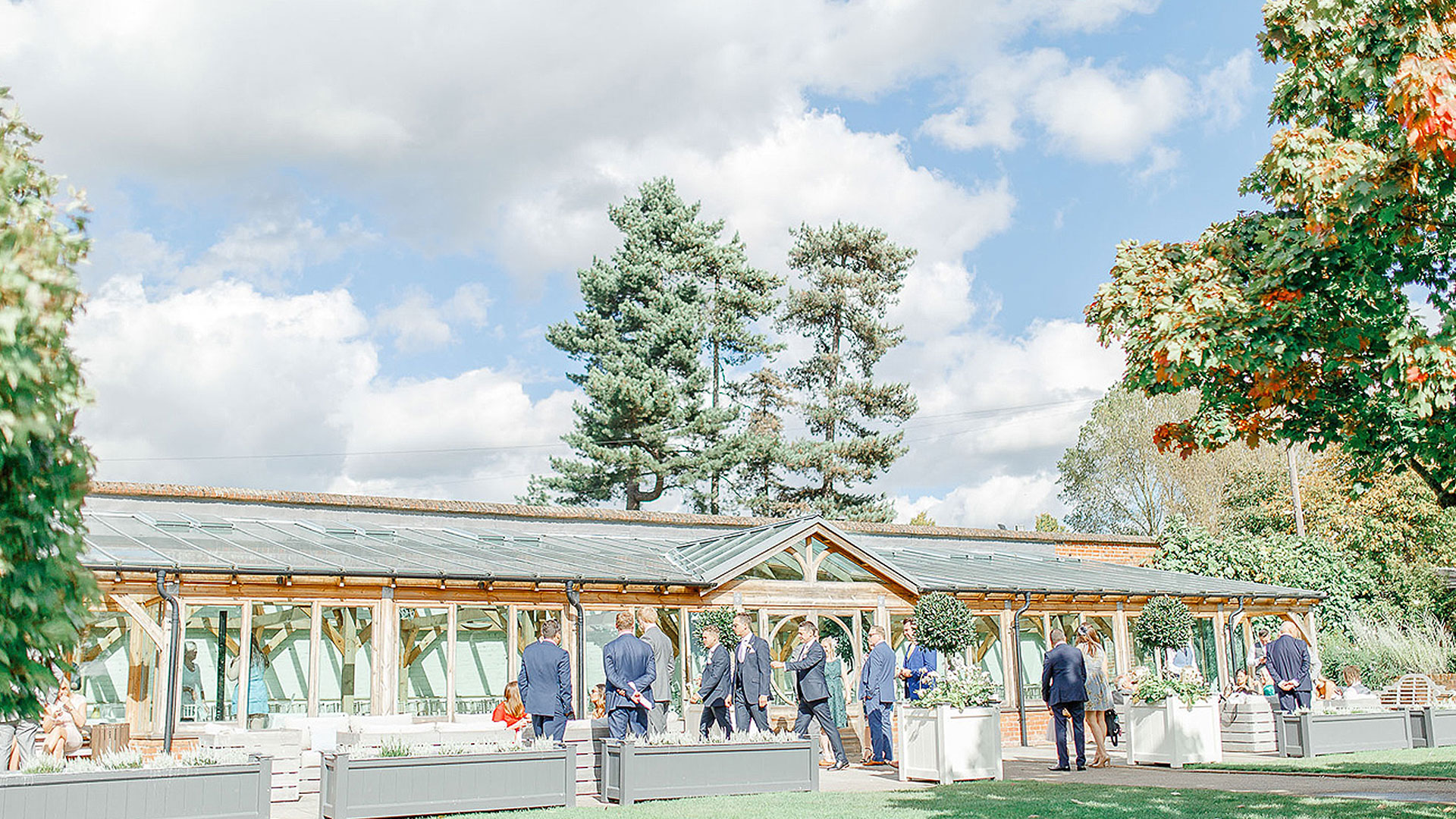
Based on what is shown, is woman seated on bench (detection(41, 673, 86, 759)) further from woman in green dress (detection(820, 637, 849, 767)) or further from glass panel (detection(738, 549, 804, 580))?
glass panel (detection(738, 549, 804, 580))

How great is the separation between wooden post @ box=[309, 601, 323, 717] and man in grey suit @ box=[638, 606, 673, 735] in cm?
420

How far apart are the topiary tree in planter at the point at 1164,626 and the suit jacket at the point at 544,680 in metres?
9.87

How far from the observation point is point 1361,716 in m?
13.8

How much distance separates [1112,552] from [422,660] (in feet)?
51.0

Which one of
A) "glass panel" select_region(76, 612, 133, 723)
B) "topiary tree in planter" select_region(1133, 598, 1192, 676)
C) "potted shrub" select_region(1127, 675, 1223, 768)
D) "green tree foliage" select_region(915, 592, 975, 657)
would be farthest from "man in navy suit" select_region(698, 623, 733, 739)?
"topiary tree in planter" select_region(1133, 598, 1192, 676)

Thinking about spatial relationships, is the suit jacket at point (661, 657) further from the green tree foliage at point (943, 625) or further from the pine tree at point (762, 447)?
the pine tree at point (762, 447)

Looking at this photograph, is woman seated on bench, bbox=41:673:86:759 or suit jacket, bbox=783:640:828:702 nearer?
woman seated on bench, bbox=41:673:86:759

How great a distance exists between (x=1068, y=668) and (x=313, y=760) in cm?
727

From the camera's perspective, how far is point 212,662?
13.8m

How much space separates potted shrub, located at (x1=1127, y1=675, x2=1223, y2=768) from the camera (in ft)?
42.8

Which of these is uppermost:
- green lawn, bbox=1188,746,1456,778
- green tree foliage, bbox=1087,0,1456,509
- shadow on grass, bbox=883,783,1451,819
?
green tree foliage, bbox=1087,0,1456,509

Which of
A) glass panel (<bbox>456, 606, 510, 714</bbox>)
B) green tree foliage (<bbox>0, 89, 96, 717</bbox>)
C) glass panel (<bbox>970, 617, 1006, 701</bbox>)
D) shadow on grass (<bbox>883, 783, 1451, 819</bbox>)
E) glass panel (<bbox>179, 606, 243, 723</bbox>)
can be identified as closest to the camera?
green tree foliage (<bbox>0, 89, 96, 717</bbox>)

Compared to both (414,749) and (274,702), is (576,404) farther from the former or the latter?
(414,749)

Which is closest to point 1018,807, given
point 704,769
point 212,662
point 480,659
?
point 704,769
